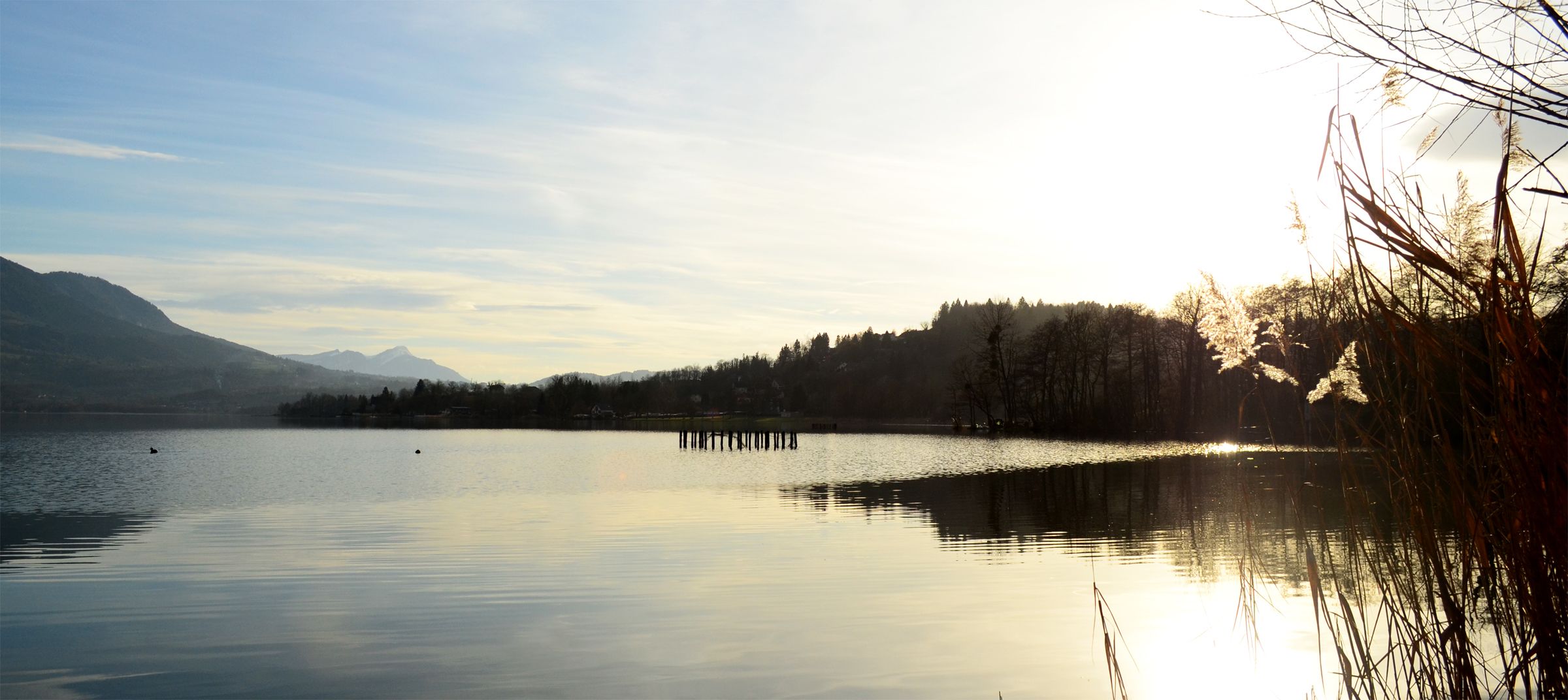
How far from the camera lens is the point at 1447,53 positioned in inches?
120

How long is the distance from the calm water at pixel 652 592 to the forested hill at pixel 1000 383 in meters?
2.57

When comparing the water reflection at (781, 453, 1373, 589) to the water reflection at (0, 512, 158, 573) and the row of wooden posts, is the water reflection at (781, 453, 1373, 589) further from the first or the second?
the row of wooden posts

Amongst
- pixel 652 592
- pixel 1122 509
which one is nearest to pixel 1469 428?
pixel 652 592

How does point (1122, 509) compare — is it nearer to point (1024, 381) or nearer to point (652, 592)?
point (652, 592)

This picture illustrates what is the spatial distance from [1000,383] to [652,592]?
73.8 metres

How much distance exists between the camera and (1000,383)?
272 feet

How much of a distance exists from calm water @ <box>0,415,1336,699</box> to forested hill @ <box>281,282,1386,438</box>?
257 cm

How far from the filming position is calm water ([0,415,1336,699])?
8.09m

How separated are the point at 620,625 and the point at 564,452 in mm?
48022

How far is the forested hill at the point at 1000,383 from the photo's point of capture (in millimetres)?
52969

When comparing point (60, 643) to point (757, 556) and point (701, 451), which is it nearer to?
point (757, 556)

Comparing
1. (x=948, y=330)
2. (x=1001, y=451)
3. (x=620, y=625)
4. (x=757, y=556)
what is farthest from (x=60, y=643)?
(x=948, y=330)

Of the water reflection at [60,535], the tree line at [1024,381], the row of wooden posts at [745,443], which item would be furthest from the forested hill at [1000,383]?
the row of wooden posts at [745,443]

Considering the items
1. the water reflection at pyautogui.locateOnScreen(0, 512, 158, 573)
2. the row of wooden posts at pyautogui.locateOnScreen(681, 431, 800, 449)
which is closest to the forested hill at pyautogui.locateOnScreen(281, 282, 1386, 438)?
the water reflection at pyautogui.locateOnScreen(0, 512, 158, 573)
